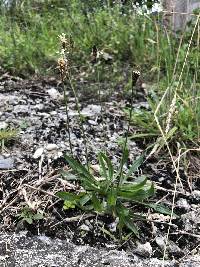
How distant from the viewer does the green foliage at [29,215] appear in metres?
2.02

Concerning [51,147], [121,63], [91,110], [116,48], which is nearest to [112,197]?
[51,147]

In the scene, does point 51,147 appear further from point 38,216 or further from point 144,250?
point 144,250

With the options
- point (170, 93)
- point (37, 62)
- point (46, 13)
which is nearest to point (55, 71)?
point (37, 62)

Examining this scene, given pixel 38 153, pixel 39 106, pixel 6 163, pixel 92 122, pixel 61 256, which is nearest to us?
pixel 61 256

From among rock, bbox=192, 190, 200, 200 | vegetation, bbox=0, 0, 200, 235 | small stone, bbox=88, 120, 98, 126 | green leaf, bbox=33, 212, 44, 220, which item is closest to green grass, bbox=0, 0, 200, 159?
vegetation, bbox=0, 0, 200, 235

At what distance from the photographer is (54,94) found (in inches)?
129

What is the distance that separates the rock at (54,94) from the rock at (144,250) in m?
1.54

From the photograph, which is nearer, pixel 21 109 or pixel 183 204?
pixel 183 204

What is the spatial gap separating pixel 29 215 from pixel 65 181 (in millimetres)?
279

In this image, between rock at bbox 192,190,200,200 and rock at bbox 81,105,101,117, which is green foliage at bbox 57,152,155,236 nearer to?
rock at bbox 192,190,200,200

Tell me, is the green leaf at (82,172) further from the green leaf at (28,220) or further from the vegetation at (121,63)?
the green leaf at (28,220)

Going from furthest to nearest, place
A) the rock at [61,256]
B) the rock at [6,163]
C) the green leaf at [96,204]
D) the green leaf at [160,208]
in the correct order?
1. the rock at [6,163]
2. the green leaf at [160,208]
3. the green leaf at [96,204]
4. the rock at [61,256]

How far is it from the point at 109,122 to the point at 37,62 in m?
1.14

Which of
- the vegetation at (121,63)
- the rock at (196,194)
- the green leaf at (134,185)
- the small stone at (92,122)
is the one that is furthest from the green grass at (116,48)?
the green leaf at (134,185)
